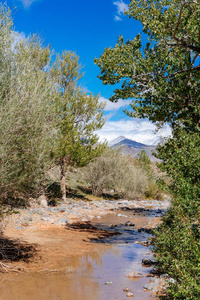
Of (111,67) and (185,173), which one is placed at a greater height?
(111,67)

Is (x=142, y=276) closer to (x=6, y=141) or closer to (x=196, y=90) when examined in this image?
(x=6, y=141)

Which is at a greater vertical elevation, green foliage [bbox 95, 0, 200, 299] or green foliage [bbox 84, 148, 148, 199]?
green foliage [bbox 95, 0, 200, 299]

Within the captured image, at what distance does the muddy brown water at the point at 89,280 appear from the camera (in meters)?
8.05

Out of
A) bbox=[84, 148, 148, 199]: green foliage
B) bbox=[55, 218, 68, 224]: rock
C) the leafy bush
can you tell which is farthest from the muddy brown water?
bbox=[84, 148, 148, 199]: green foliage

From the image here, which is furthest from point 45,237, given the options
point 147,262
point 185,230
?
point 185,230

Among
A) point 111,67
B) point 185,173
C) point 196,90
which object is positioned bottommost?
point 185,173

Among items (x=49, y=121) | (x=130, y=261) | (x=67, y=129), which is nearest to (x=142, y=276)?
(x=130, y=261)

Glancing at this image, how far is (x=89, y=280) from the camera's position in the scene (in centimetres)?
948

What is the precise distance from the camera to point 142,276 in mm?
9891

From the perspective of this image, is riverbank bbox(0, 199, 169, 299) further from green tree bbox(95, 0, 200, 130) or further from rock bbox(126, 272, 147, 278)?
green tree bbox(95, 0, 200, 130)

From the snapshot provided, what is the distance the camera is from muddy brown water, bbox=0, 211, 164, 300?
8047mm

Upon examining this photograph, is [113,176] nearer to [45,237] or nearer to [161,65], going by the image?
[45,237]

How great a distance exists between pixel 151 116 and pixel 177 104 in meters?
1.62

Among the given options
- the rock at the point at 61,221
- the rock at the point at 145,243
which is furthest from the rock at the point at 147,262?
the rock at the point at 61,221
